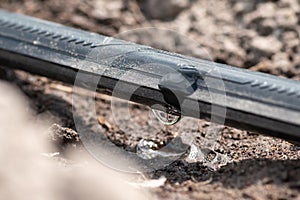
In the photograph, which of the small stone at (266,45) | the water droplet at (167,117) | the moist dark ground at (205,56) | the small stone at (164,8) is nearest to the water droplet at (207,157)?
the moist dark ground at (205,56)

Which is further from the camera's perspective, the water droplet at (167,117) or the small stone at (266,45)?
the small stone at (266,45)

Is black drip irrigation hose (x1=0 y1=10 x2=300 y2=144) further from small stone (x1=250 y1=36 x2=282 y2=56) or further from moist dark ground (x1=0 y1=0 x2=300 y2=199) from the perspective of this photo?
small stone (x1=250 y1=36 x2=282 y2=56)

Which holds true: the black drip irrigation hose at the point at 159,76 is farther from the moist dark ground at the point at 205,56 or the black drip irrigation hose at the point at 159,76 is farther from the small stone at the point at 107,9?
the small stone at the point at 107,9

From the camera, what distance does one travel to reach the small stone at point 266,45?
2652 mm

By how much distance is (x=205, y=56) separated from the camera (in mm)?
2674

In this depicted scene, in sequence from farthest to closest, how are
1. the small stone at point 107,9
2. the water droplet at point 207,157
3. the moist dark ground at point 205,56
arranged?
the small stone at point 107,9 → the water droplet at point 207,157 → the moist dark ground at point 205,56

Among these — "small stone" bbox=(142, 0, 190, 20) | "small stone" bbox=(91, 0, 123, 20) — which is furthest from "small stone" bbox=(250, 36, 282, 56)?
"small stone" bbox=(91, 0, 123, 20)

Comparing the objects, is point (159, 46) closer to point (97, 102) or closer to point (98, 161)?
point (97, 102)

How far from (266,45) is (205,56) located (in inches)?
11.2

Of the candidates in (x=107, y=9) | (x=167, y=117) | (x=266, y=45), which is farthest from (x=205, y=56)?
(x=167, y=117)

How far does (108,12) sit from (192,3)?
419mm

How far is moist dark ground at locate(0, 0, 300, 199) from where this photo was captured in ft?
5.90

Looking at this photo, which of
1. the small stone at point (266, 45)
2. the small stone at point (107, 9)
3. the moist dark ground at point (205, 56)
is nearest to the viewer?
the moist dark ground at point (205, 56)

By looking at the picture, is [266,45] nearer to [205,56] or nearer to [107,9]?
[205,56]
